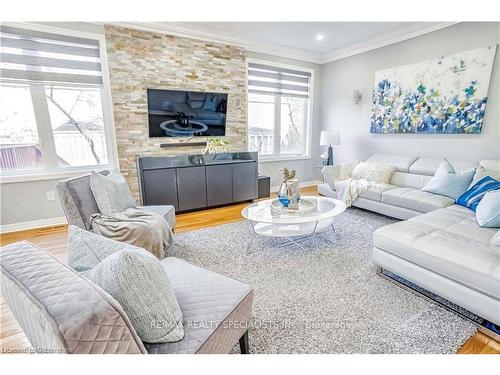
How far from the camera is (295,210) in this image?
255cm

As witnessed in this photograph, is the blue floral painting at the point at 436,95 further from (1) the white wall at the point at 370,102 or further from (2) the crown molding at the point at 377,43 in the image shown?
(2) the crown molding at the point at 377,43

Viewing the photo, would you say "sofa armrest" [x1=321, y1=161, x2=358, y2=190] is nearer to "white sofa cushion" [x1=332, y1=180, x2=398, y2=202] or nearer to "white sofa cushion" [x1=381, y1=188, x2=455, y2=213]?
"white sofa cushion" [x1=332, y1=180, x2=398, y2=202]

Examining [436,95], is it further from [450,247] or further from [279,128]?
[450,247]

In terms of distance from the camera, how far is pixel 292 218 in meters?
2.36

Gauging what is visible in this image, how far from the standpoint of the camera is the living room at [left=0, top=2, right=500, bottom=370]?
96 cm

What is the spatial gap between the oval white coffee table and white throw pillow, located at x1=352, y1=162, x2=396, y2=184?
126cm

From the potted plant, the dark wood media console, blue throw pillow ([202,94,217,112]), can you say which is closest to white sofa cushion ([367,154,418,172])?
the dark wood media console

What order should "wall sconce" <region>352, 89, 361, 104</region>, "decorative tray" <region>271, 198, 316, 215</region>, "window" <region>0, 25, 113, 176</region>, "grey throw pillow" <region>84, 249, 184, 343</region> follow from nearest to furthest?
1. "grey throw pillow" <region>84, 249, 184, 343</region>
2. "decorative tray" <region>271, 198, 316, 215</region>
3. "window" <region>0, 25, 113, 176</region>
4. "wall sconce" <region>352, 89, 361, 104</region>

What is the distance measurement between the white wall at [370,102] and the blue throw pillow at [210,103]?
2.43 metres

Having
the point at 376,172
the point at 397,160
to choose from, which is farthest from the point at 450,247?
the point at 397,160

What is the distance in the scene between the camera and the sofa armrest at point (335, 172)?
392cm
